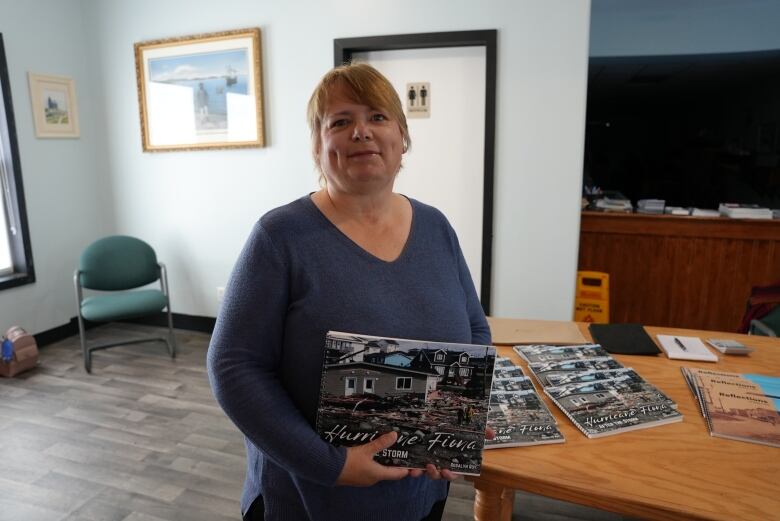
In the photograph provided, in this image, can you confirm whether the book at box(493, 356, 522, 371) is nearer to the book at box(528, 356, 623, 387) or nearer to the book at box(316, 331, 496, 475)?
the book at box(528, 356, 623, 387)

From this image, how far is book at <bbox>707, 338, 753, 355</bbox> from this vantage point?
1.59m

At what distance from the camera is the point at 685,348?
1610 millimetres

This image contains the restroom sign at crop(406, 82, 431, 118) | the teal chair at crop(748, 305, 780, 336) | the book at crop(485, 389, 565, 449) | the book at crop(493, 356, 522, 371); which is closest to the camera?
the book at crop(485, 389, 565, 449)

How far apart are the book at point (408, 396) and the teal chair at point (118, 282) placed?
9.66 ft

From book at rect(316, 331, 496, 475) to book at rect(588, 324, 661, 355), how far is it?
83 centimetres

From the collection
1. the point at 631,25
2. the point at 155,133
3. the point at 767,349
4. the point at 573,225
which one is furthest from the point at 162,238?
the point at 631,25

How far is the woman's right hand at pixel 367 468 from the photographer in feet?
3.02

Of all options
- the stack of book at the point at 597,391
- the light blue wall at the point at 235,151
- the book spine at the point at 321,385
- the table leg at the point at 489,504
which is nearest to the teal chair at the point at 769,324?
the light blue wall at the point at 235,151

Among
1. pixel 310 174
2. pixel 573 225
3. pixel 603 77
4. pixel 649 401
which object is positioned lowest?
pixel 649 401

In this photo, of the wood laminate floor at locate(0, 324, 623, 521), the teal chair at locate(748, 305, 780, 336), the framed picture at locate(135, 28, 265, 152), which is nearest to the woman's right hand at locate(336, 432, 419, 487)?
the wood laminate floor at locate(0, 324, 623, 521)

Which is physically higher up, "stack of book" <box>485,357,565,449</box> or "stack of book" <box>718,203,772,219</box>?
"stack of book" <box>718,203,772,219</box>

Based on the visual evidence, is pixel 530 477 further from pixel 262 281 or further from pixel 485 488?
pixel 262 281

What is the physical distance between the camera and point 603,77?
15.2ft

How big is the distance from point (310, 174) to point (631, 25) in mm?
2967
